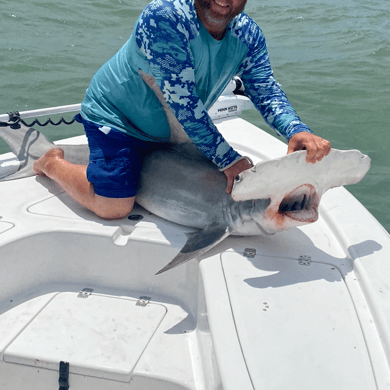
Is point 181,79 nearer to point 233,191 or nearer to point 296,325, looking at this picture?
point 233,191

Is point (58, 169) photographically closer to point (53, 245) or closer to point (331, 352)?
point (53, 245)

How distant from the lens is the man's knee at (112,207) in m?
2.26

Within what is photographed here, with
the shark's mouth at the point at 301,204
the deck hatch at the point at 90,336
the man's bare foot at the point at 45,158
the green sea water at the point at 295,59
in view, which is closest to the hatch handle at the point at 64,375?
the deck hatch at the point at 90,336

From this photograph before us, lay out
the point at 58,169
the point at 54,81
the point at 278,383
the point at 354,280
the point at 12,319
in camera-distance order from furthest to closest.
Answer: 1. the point at 54,81
2. the point at 58,169
3. the point at 12,319
4. the point at 354,280
5. the point at 278,383

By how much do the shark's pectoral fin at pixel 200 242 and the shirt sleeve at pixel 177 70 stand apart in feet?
0.90

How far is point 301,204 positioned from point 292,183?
20cm

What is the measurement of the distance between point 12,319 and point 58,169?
810 millimetres

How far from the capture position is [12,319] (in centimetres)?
210

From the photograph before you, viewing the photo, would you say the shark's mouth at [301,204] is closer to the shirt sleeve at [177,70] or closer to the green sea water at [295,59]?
the shirt sleeve at [177,70]

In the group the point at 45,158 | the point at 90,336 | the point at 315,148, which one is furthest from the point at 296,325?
the point at 45,158

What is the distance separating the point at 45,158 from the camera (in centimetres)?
263

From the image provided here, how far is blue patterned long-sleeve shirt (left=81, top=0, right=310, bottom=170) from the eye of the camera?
1.89 m

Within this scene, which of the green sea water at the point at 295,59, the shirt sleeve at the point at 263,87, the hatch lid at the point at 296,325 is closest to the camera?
the hatch lid at the point at 296,325

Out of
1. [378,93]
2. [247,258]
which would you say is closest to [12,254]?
[247,258]
